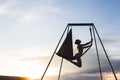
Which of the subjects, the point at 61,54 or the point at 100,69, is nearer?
the point at 61,54

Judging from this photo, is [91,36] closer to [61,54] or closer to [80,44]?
[80,44]

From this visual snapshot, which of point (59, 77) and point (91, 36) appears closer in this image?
point (91, 36)

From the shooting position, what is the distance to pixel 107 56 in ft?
59.1

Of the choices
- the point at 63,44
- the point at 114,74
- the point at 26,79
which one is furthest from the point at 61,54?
the point at 26,79

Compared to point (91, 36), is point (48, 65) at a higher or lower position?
lower

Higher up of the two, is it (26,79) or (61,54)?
(26,79)

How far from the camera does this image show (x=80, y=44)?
1847cm

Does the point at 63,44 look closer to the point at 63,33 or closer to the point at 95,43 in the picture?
the point at 63,33

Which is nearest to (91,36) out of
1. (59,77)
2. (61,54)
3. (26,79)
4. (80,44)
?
(80,44)

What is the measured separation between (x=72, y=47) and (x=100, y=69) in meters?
3.28

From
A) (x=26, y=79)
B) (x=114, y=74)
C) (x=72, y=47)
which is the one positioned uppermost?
(x=26, y=79)

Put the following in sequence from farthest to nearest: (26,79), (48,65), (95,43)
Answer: (26,79) < (95,43) < (48,65)

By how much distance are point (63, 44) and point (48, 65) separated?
155 cm

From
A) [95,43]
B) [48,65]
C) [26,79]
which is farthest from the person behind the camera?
[26,79]
